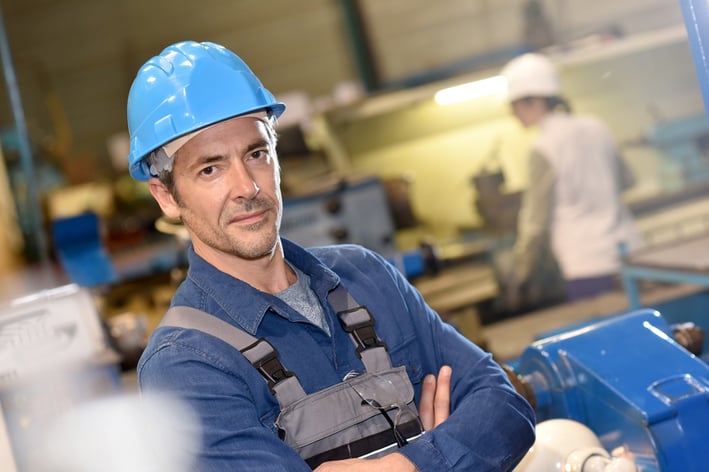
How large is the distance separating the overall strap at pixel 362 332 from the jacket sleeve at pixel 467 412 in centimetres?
11

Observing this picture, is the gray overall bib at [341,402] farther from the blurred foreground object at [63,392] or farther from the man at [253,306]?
the blurred foreground object at [63,392]

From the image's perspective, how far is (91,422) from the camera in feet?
8.03

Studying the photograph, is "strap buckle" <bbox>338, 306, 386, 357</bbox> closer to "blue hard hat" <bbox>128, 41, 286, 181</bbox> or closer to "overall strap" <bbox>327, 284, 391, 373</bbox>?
"overall strap" <bbox>327, 284, 391, 373</bbox>

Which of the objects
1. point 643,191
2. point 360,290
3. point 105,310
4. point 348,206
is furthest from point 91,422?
point 643,191

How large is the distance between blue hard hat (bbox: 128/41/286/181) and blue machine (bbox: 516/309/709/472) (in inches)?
37.1

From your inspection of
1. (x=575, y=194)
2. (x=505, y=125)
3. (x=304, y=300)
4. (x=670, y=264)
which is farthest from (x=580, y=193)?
(x=304, y=300)

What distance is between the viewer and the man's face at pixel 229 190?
63.2 inches

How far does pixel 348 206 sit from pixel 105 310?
70.3 inches

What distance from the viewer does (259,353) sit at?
1.52m

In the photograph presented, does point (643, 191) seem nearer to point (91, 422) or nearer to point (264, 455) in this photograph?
point (91, 422)

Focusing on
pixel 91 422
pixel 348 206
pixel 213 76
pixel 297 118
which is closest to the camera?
pixel 213 76

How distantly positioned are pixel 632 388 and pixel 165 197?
105 cm

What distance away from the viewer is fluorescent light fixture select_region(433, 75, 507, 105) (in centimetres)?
573

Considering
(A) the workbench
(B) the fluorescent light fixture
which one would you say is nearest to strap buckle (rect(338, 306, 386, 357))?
(A) the workbench
